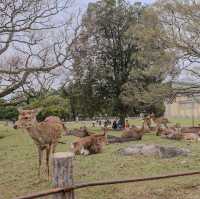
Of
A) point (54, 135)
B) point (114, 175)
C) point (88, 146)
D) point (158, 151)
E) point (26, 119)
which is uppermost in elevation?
point (26, 119)

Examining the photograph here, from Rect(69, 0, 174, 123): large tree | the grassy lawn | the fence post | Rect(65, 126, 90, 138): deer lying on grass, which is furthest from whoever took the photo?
Rect(69, 0, 174, 123): large tree

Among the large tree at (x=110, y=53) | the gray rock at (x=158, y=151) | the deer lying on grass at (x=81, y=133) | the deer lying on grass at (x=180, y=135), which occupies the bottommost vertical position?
the gray rock at (x=158, y=151)

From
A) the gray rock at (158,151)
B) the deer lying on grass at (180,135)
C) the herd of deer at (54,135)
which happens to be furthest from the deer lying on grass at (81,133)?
the gray rock at (158,151)

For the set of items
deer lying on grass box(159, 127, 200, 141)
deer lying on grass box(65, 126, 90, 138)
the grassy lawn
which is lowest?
the grassy lawn

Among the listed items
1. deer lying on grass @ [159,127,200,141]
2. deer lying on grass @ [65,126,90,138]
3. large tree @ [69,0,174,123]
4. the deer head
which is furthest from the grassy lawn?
large tree @ [69,0,174,123]

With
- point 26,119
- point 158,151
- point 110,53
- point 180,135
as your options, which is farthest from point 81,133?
point 110,53

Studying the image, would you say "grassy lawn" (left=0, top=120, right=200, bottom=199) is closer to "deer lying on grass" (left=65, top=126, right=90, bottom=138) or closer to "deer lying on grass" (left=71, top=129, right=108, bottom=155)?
"deer lying on grass" (left=71, top=129, right=108, bottom=155)

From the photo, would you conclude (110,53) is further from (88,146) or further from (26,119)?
(26,119)

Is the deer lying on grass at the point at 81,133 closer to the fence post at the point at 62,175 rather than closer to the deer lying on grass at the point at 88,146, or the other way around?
the deer lying on grass at the point at 88,146

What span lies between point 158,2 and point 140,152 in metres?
14.4

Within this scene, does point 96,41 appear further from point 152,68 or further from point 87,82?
point 152,68

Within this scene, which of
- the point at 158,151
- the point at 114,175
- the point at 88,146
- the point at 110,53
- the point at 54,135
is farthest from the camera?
the point at 110,53

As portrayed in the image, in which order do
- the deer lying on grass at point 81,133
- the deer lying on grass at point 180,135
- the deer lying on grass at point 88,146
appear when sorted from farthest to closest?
1. the deer lying on grass at point 180,135
2. the deer lying on grass at point 81,133
3. the deer lying on grass at point 88,146

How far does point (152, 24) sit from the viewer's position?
24203mm
